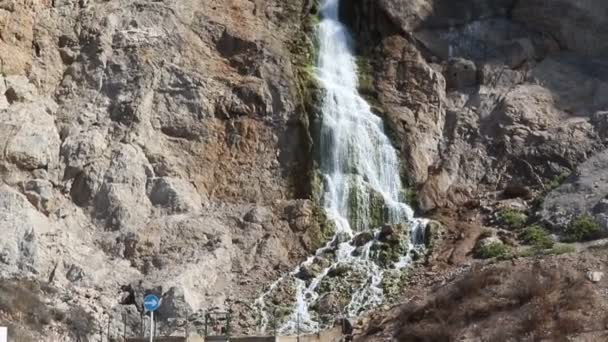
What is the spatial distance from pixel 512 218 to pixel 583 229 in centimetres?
308

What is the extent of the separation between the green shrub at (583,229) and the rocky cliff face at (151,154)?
825cm

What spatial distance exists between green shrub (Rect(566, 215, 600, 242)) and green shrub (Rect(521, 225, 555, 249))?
640mm

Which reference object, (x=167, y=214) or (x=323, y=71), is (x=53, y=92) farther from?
(x=323, y=71)

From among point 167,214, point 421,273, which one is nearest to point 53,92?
point 167,214

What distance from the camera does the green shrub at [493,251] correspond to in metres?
30.3

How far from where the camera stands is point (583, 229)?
99.9 feet

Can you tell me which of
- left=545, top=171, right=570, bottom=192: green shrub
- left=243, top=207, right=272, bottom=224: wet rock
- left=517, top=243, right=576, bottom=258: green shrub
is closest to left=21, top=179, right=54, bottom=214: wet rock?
left=243, top=207, right=272, bottom=224: wet rock

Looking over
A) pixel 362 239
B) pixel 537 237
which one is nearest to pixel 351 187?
pixel 362 239

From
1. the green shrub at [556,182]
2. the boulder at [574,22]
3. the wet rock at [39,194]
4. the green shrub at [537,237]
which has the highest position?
the boulder at [574,22]

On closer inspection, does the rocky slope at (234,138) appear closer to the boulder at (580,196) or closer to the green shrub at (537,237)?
the boulder at (580,196)

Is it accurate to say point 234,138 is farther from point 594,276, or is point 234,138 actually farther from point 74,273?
point 594,276

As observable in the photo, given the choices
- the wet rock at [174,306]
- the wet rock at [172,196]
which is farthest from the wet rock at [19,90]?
the wet rock at [174,306]

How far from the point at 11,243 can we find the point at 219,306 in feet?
21.7

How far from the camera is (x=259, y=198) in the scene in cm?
3491
